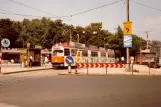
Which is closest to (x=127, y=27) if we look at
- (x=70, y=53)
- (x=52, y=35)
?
(x=70, y=53)

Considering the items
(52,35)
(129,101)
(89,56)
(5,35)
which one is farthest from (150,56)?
(129,101)

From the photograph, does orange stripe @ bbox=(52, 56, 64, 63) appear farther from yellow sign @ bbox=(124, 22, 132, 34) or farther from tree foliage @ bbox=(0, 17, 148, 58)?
tree foliage @ bbox=(0, 17, 148, 58)

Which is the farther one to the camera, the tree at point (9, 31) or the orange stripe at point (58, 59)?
the tree at point (9, 31)

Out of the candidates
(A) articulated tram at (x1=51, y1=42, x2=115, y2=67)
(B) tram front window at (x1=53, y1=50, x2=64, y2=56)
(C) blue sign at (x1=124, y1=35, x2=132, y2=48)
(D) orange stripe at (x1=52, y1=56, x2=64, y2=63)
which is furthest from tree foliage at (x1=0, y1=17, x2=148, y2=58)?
A: (C) blue sign at (x1=124, y1=35, x2=132, y2=48)

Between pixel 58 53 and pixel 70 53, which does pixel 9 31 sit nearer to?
pixel 58 53

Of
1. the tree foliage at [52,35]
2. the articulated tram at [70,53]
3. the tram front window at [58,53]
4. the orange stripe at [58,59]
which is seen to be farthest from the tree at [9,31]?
the orange stripe at [58,59]

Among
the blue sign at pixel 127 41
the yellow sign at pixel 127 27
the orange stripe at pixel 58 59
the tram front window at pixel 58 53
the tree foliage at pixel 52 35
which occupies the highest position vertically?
the tree foliage at pixel 52 35

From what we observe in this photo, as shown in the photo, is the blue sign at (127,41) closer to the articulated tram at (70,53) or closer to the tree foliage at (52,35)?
the articulated tram at (70,53)

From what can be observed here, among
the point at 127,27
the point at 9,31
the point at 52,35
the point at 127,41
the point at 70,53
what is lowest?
the point at 70,53

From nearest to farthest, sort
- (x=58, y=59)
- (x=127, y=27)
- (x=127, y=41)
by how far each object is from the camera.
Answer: (x=127, y=27) → (x=127, y=41) → (x=58, y=59)

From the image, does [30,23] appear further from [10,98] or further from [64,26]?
[10,98]

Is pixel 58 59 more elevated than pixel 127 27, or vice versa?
pixel 127 27

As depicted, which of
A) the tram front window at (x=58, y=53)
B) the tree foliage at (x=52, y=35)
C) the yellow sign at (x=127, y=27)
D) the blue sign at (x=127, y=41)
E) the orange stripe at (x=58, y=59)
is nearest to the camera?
the yellow sign at (x=127, y=27)

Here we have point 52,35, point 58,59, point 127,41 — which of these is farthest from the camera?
point 52,35
